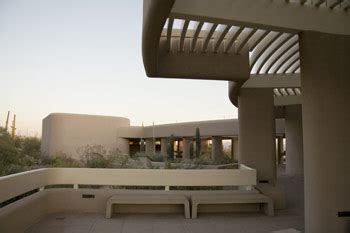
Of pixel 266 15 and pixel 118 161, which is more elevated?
pixel 266 15

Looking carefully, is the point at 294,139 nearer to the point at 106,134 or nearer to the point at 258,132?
the point at 258,132

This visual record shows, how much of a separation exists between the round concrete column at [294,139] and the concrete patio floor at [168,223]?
10.8 m

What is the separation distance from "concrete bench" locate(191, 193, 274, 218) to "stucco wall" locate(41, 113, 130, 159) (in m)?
27.8

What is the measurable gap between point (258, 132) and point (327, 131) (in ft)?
21.1

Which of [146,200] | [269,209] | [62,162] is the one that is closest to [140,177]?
[146,200]

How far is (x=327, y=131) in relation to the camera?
5.62m

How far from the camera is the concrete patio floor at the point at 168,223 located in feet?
21.5

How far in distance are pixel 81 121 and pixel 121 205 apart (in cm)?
2782

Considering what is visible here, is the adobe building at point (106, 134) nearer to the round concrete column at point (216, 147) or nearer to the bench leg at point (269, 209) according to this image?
the round concrete column at point (216, 147)

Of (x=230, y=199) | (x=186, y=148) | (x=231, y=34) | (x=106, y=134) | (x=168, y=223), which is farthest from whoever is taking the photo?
(x=106, y=134)

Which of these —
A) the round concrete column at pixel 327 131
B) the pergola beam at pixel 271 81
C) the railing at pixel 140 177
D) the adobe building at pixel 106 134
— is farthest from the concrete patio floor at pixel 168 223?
the adobe building at pixel 106 134

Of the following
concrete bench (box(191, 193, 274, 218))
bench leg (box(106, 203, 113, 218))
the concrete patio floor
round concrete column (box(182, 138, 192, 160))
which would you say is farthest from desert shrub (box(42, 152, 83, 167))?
round concrete column (box(182, 138, 192, 160))

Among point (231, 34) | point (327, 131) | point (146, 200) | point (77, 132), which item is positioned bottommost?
point (146, 200)

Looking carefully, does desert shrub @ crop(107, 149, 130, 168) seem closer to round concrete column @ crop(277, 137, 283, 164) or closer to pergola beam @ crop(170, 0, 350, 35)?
pergola beam @ crop(170, 0, 350, 35)
